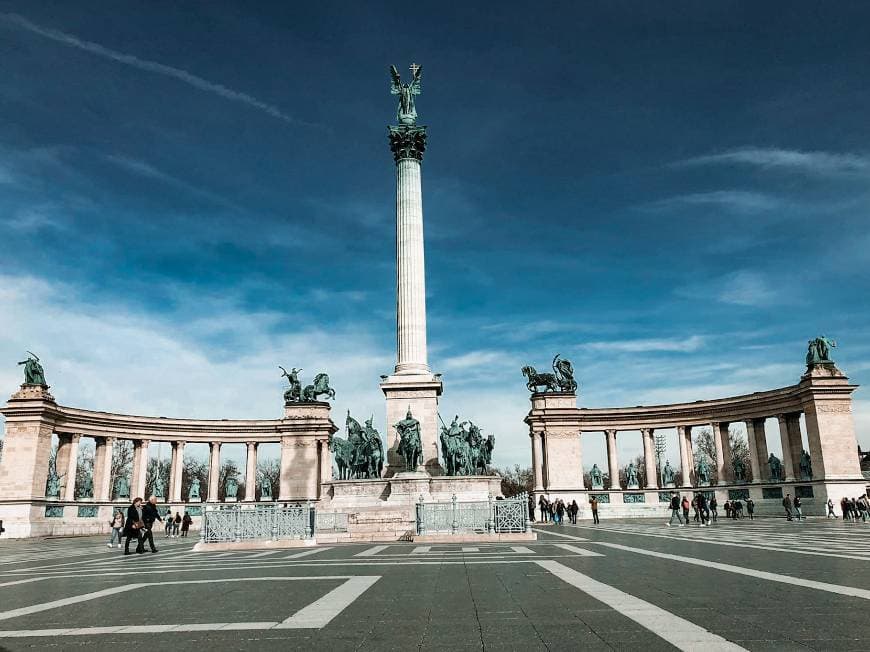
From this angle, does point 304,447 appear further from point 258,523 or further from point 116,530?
point 258,523

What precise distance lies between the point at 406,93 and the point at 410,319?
61.8ft

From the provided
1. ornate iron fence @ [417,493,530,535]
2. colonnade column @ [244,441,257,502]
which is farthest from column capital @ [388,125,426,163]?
colonnade column @ [244,441,257,502]

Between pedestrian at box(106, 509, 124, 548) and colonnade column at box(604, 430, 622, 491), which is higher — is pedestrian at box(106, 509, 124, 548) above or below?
below

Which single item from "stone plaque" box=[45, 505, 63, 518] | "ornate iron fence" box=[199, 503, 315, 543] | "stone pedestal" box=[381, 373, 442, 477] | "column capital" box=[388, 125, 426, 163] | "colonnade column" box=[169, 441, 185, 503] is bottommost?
"stone plaque" box=[45, 505, 63, 518]

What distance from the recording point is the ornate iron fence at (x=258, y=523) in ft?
83.5

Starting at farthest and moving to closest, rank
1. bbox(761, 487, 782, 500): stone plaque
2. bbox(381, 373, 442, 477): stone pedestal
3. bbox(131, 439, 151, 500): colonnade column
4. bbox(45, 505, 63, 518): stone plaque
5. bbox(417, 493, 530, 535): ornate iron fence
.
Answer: bbox(131, 439, 151, 500): colonnade column
bbox(761, 487, 782, 500): stone plaque
bbox(45, 505, 63, 518): stone plaque
bbox(381, 373, 442, 477): stone pedestal
bbox(417, 493, 530, 535): ornate iron fence

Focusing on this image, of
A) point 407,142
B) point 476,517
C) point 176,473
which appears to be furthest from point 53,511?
point 476,517

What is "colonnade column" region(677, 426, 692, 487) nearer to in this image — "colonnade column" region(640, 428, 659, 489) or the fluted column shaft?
"colonnade column" region(640, 428, 659, 489)

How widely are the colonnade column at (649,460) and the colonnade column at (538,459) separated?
1110 centimetres

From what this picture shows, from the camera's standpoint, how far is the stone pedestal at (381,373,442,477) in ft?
130

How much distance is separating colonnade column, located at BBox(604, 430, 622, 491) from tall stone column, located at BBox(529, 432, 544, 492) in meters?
7.43

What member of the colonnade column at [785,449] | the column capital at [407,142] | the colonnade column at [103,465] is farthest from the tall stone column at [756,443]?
the colonnade column at [103,465]

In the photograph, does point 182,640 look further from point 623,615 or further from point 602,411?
point 602,411

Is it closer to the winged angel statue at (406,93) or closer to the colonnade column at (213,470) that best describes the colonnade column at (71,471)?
the colonnade column at (213,470)
